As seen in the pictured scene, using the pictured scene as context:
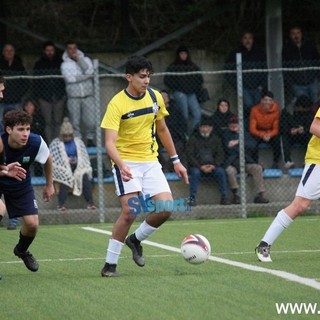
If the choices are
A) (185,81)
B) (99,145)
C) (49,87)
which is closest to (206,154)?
(185,81)

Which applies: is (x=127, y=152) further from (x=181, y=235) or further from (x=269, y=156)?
(x=269, y=156)

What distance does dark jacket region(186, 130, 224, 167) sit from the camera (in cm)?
1747

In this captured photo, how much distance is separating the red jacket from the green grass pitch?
3579 millimetres

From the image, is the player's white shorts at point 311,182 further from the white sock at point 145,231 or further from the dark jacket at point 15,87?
the dark jacket at point 15,87

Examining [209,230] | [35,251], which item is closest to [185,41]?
[209,230]

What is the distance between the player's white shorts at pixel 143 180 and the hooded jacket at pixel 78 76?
7413 millimetres

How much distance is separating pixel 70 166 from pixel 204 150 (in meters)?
2.25

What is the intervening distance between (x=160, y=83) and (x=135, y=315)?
12102 mm

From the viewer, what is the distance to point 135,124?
1033 centimetres

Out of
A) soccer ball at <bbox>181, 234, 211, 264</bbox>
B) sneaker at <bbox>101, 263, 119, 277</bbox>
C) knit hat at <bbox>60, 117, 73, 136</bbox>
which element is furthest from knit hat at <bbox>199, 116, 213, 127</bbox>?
sneaker at <bbox>101, 263, 119, 277</bbox>

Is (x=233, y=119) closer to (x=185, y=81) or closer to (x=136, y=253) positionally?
(x=185, y=81)

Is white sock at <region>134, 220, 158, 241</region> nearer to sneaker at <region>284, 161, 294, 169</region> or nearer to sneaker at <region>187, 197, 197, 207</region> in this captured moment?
sneaker at <region>187, 197, 197, 207</region>

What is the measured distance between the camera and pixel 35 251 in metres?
12.8

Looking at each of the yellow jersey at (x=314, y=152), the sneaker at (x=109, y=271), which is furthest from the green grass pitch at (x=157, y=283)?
the yellow jersey at (x=314, y=152)
